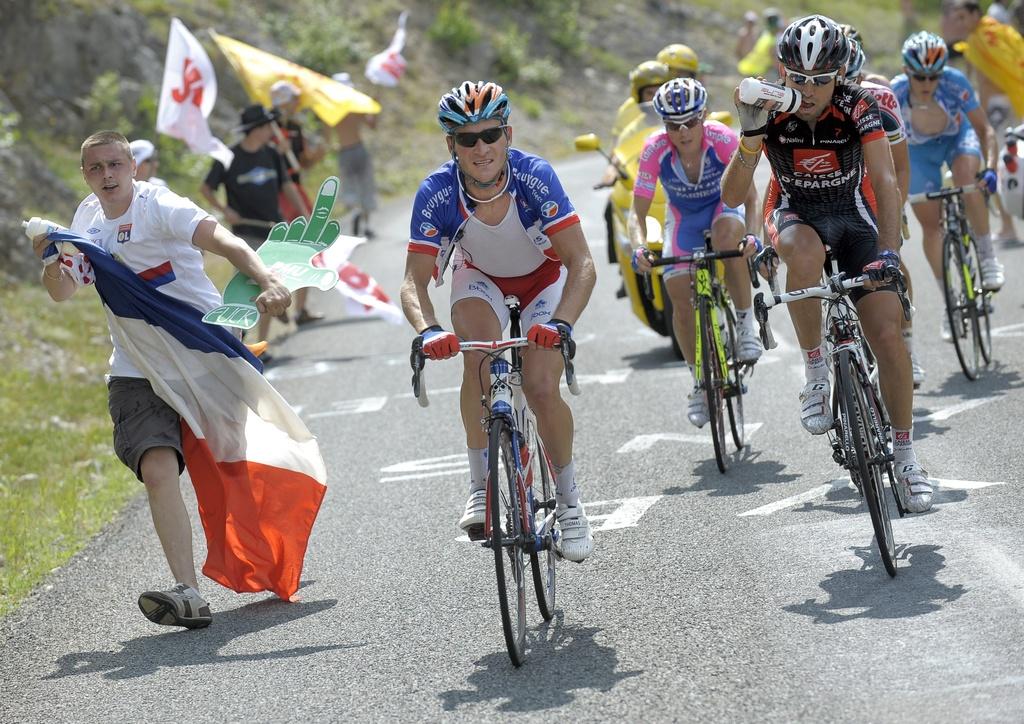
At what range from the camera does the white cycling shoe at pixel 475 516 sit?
6.65 meters

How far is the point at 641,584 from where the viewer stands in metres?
7.07

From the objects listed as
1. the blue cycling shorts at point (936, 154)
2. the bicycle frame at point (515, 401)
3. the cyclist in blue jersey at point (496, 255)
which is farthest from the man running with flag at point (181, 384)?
the blue cycling shorts at point (936, 154)

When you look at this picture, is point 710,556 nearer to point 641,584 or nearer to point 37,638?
point 641,584

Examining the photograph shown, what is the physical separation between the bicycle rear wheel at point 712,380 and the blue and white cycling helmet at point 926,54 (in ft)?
10.0

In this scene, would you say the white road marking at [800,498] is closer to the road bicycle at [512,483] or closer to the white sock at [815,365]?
the white sock at [815,365]

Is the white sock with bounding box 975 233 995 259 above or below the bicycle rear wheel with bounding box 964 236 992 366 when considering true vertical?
above

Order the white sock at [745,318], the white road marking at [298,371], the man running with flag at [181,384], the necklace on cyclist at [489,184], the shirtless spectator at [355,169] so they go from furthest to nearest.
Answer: the shirtless spectator at [355,169]
the white road marking at [298,371]
the white sock at [745,318]
the man running with flag at [181,384]
the necklace on cyclist at [489,184]

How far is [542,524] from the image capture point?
6547 mm

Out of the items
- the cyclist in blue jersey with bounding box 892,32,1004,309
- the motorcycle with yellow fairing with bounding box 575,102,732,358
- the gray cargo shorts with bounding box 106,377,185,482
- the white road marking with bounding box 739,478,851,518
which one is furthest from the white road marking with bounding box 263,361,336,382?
the white road marking with bounding box 739,478,851,518

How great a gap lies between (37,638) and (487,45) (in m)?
38.0

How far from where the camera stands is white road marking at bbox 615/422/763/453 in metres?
10.1

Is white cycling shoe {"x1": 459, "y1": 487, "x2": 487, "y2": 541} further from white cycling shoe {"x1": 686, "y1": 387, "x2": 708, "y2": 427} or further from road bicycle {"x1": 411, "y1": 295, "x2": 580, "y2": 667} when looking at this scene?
white cycling shoe {"x1": 686, "y1": 387, "x2": 708, "y2": 427}

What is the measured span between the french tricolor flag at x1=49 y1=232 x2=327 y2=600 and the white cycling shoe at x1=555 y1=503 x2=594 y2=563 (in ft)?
5.09

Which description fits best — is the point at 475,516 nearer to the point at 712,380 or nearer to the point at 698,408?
the point at 712,380
